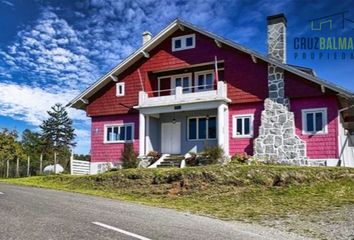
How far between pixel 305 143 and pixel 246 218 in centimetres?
1208

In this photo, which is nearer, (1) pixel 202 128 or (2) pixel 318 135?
(2) pixel 318 135

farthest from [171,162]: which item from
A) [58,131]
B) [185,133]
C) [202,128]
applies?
[58,131]

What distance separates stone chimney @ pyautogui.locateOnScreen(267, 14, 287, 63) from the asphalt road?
1558 cm

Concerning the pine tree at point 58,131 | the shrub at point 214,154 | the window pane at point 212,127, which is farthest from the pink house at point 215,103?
the pine tree at point 58,131

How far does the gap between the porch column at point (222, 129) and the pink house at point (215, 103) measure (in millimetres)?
58

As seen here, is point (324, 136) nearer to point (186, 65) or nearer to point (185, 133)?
point (185, 133)

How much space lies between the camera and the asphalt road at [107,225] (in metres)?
7.84

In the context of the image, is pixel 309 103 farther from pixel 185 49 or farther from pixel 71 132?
pixel 71 132

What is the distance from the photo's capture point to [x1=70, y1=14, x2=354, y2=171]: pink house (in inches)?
878

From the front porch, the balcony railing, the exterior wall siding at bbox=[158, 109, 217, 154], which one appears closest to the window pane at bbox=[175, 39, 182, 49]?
the balcony railing

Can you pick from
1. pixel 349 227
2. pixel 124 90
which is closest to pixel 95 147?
pixel 124 90

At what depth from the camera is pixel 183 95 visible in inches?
1008

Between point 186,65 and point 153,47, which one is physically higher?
point 153,47

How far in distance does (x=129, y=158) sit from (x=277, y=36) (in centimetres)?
1144
